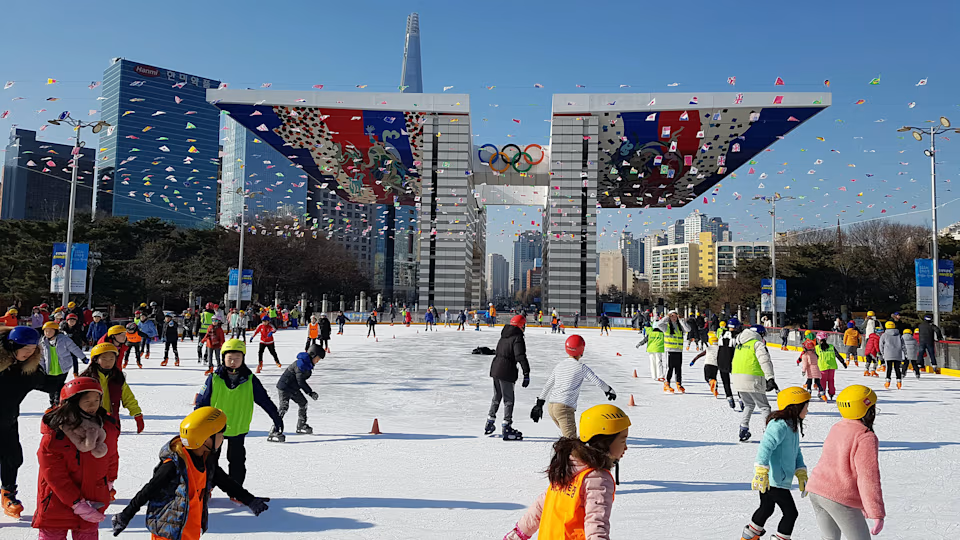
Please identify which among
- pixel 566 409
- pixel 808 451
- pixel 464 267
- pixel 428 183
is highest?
pixel 428 183

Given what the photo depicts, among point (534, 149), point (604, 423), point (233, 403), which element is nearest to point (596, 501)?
point (604, 423)

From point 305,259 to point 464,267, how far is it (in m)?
19.2

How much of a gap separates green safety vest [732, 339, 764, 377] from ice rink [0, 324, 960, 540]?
2.80ft

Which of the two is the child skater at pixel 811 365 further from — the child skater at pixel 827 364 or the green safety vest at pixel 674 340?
the green safety vest at pixel 674 340

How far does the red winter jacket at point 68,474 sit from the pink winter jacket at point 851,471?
12.0 ft

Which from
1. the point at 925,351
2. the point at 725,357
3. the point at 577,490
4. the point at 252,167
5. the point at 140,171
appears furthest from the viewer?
the point at 252,167

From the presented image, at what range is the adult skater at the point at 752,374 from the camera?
7.27m

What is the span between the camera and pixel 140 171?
118062 millimetres

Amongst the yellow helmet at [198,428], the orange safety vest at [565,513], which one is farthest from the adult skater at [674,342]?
the yellow helmet at [198,428]

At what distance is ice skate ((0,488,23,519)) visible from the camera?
424cm

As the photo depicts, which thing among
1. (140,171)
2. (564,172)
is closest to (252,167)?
(140,171)

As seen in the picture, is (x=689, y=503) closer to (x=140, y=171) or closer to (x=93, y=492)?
(x=93, y=492)

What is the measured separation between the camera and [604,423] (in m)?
2.47

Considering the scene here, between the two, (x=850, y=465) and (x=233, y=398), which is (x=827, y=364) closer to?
(x=850, y=465)
